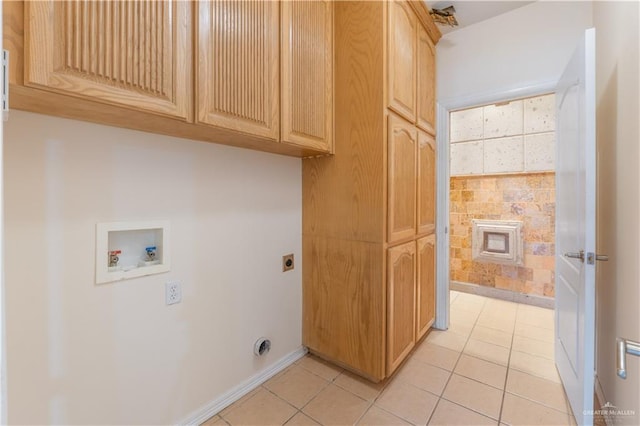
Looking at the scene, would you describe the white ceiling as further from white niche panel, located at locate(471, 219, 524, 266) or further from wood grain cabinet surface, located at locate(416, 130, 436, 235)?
white niche panel, located at locate(471, 219, 524, 266)

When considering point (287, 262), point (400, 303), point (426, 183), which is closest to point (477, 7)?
point (426, 183)

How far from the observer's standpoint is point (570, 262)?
1634mm

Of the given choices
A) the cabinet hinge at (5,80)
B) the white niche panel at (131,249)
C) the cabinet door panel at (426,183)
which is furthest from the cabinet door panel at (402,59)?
the cabinet hinge at (5,80)

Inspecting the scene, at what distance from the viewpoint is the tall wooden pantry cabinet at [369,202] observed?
5.67 feet

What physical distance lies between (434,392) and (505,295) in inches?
90.1

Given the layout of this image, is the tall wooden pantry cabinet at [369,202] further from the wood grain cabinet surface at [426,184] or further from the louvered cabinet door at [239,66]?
the louvered cabinet door at [239,66]

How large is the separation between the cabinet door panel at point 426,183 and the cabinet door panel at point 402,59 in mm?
311

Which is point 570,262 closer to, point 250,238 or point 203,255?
point 250,238

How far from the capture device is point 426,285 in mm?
2398

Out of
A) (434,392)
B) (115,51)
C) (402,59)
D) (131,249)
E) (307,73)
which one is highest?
(402,59)

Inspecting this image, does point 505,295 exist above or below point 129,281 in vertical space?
below

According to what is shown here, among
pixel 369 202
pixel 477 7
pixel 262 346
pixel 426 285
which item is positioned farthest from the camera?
pixel 426 285

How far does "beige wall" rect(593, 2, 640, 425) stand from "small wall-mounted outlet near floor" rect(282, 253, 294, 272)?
5.78 feet

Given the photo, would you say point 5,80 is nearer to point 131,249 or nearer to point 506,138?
point 131,249
